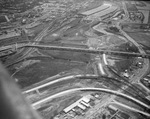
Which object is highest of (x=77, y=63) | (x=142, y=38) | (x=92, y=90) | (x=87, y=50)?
(x=87, y=50)

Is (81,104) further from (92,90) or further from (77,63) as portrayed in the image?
(77,63)

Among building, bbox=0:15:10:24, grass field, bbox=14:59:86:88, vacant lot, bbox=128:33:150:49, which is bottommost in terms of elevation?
vacant lot, bbox=128:33:150:49

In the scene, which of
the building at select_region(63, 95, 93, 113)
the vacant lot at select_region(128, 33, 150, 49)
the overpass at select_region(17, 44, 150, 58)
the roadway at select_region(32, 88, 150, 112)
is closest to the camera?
the building at select_region(63, 95, 93, 113)

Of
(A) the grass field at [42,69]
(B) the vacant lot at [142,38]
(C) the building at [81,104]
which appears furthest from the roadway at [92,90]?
(B) the vacant lot at [142,38]

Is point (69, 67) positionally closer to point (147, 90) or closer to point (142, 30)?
point (147, 90)

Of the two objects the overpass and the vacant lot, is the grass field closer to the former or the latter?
the overpass

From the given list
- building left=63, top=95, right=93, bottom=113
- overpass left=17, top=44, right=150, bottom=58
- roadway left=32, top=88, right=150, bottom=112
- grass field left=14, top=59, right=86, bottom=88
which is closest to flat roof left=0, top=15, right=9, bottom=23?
overpass left=17, top=44, right=150, bottom=58

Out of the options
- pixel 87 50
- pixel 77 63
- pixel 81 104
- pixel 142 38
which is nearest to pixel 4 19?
pixel 87 50

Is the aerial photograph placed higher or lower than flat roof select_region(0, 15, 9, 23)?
lower
